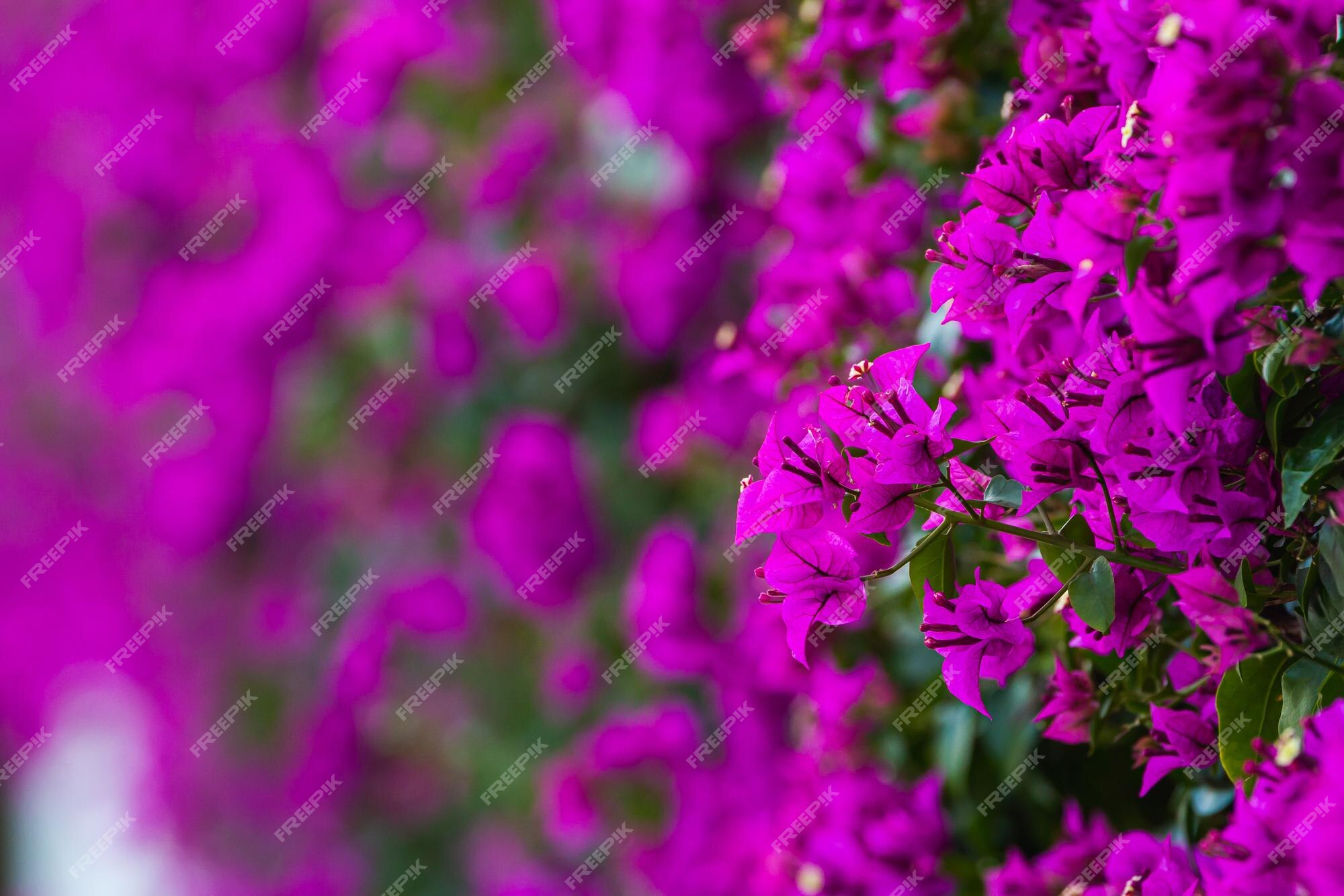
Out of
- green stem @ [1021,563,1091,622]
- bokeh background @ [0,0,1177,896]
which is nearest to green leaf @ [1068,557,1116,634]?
green stem @ [1021,563,1091,622]

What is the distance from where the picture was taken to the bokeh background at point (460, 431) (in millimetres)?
970

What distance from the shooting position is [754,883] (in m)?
1.09

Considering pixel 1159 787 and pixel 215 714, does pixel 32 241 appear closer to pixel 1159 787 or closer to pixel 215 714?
pixel 215 714

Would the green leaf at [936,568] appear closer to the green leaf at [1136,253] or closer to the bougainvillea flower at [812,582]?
the bougainvillea flower at [812,582]

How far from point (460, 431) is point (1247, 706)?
4.40 ft

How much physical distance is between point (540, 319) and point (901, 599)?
0.79 meters

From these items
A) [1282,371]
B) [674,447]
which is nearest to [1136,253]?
[1282,371]

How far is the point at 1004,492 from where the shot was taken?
1.80ft

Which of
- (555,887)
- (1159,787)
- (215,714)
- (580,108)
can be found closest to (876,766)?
(1159,787)

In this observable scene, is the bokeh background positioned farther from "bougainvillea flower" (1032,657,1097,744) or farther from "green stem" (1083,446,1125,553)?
"green stem" (1083,446,1125,553)

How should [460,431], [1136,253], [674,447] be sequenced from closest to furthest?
[1136,253], [674,447], [460,431]

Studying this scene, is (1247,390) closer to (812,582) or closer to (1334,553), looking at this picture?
(1334,553)

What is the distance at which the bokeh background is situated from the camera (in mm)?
970

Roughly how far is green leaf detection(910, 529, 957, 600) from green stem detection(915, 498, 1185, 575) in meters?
0.03
